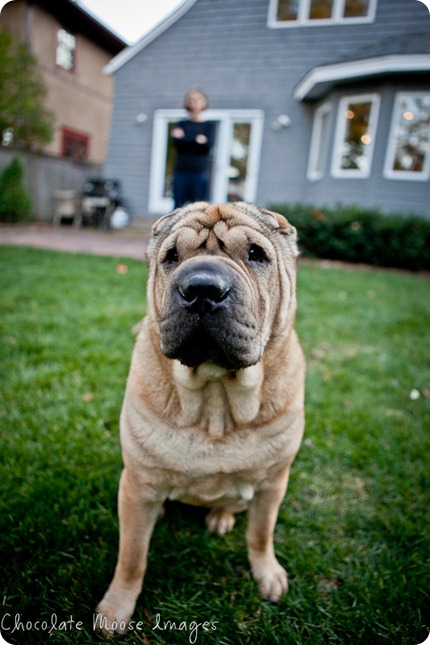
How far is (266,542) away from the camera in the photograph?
1.90 meters

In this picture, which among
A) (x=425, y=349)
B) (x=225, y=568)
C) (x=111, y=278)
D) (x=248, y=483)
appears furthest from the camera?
(x=111, y=278)

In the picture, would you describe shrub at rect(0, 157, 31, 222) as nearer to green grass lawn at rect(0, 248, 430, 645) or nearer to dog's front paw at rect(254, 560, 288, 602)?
green grass lawn at rect(0, 248, 430, 645)

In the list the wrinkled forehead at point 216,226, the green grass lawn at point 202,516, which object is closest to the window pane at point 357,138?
the green grass lawn at point 202,516

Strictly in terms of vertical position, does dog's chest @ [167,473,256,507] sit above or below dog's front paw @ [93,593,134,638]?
above

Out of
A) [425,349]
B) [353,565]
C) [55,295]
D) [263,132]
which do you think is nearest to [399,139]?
[263,132]

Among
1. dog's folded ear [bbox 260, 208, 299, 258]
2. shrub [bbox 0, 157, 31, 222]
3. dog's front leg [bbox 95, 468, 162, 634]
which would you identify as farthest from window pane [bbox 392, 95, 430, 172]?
dog's front leg [bbox 95, 468, 162, 634]

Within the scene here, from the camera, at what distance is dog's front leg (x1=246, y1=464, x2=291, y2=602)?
1.85 meters

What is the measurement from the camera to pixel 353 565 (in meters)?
1.99

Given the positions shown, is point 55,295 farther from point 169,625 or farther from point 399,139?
point 399,139

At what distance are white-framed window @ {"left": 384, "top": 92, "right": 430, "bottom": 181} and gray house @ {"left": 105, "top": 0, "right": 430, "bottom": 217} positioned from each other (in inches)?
0.9

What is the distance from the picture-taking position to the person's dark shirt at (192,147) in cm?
589


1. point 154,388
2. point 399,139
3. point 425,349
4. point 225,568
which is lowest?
point 225,568

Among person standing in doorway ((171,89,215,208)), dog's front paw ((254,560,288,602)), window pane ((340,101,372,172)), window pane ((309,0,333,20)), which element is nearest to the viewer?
dog's front paw ((254,560,288,602))

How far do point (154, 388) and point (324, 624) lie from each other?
1156 millimetres
